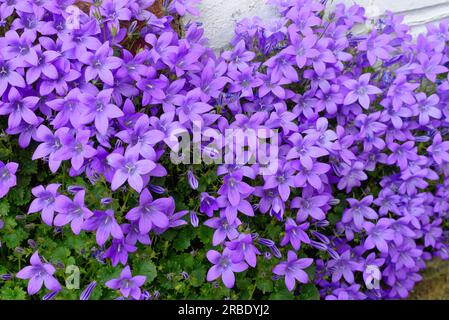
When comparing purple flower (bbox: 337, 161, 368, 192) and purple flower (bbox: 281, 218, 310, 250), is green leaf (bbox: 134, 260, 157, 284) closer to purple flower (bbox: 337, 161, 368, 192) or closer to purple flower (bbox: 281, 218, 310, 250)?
purple flower (bbox: 281, 218, 310, 250)

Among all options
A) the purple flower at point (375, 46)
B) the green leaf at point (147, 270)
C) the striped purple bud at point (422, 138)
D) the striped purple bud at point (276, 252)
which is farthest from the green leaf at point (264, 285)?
the purple flower at point (375, 46)

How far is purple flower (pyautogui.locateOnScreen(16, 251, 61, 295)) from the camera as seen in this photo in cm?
206

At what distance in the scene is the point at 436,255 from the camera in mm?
3293

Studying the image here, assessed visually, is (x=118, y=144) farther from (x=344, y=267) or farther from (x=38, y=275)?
(x=344, y=267)

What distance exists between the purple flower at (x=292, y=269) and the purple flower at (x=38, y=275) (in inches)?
37.7

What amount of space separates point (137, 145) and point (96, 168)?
0.68 feet

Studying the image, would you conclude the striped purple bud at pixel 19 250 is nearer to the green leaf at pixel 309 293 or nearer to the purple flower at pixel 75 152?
the purple flower at pixel 75 152

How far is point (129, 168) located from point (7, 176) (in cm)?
56

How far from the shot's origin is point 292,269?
2.39 meters

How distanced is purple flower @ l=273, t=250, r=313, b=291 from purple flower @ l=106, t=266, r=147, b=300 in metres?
0.62

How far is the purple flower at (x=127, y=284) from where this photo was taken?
2.07 m

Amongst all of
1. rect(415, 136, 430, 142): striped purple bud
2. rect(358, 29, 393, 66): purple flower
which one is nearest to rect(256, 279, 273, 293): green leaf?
rect(415, 136, 430, 142): striped purple bud

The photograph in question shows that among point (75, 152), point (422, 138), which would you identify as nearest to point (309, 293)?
point (422, 138)

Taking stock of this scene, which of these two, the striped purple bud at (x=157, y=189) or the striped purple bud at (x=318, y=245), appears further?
the striped purple bud at (x=318, y=245)
